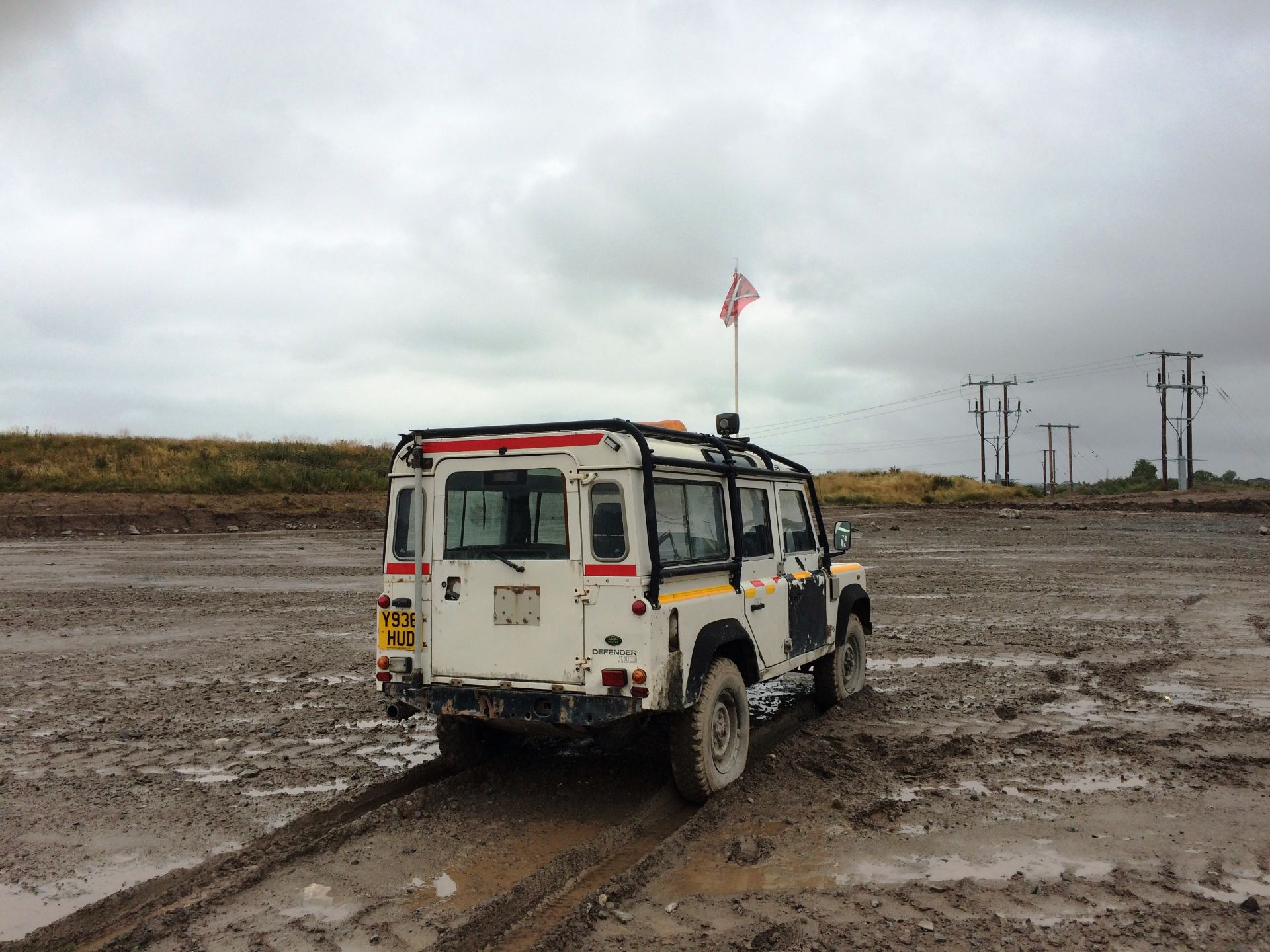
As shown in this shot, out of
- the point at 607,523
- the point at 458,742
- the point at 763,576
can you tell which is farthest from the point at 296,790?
the point at 763,576

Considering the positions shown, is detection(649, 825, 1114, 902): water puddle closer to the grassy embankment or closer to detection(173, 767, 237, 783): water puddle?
detection(173, 767, 237, 783): water puddle

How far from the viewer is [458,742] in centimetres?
660

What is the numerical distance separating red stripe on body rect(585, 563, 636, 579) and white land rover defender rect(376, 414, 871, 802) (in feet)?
0.04

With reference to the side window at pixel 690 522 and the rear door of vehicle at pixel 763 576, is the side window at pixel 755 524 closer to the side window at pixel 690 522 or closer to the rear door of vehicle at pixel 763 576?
the rear door of vehicle at pixel 763 576

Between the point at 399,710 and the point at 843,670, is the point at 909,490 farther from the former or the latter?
the point at 399,710

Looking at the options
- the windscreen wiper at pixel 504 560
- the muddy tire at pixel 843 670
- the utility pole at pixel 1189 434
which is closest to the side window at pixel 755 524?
the muddy tire at pixel 843 670

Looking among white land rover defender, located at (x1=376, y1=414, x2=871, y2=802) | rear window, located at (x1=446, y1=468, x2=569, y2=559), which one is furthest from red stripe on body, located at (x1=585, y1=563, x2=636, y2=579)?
rear window, located at (x1=446, y1=468, x2=569, y2=559)

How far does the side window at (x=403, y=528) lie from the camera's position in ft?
20.4

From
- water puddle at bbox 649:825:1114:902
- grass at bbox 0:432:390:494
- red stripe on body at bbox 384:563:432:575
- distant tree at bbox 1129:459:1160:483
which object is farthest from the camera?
distant tree at bbox 1129:459:1160:483

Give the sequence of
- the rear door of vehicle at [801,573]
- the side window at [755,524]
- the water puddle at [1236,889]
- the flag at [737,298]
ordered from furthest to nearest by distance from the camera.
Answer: the flag at [737,298], the rear door of vehicle at [801,573], the side window at [755,524], the water puddle at [1236,889]

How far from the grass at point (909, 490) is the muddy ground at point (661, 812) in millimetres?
41979

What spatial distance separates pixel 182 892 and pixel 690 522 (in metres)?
3.48

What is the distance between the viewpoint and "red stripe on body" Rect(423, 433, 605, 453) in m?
5.79

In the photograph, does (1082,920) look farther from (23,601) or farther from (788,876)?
(23,601)
